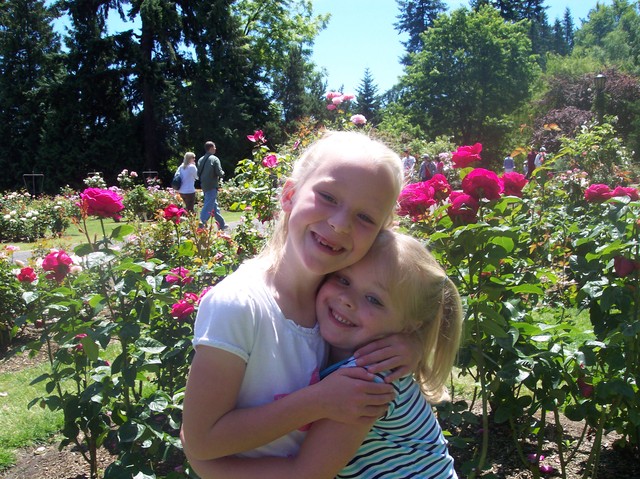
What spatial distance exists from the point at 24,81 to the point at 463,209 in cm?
3479

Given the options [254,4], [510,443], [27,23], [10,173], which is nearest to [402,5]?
[254,4]

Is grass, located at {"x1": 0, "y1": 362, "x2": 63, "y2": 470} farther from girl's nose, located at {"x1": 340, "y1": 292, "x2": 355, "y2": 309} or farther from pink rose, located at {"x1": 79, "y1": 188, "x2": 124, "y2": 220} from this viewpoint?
girl's nose, located at {"x1": 340, "y1": 292, "x2": 355, "y2": 309}

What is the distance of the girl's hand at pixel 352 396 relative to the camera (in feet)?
3.64

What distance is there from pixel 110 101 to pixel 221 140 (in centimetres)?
588

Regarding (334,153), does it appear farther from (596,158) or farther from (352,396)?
(596,158)

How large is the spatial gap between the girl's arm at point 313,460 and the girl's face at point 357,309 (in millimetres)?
227

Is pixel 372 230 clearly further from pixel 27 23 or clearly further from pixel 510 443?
pixel 27 23

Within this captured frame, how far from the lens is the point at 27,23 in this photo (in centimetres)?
3275

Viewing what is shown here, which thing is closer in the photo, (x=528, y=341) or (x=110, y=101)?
(x=528, y=341)

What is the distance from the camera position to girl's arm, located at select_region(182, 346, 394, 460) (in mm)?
1111

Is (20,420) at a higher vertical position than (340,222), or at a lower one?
lower

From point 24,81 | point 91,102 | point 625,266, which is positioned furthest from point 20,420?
point 24,81

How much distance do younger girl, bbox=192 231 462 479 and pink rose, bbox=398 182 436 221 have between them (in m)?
0.64

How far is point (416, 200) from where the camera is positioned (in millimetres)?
2078
